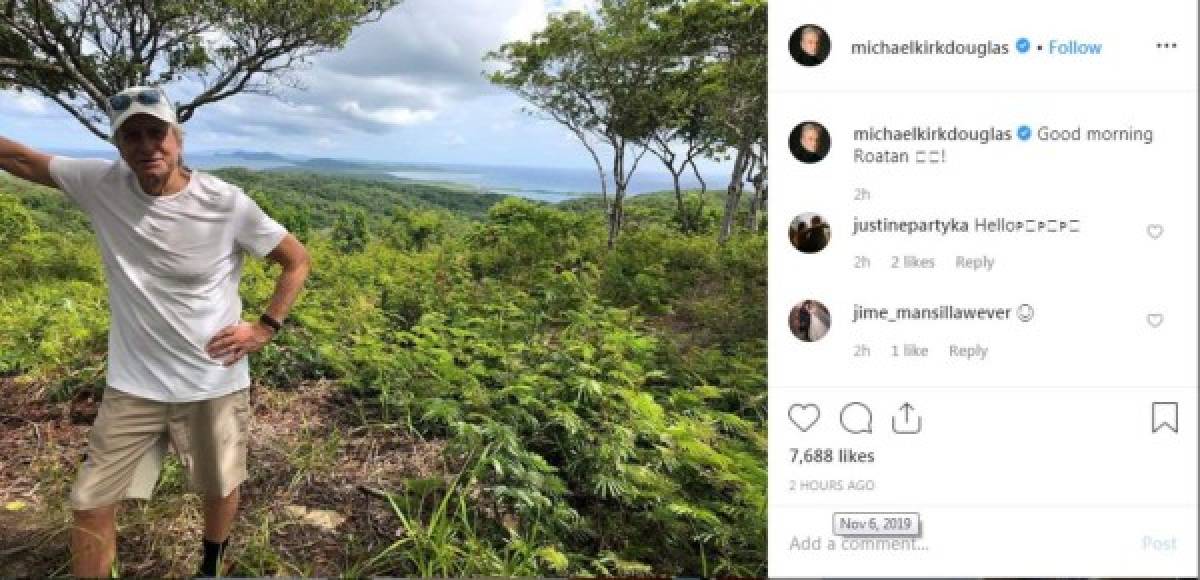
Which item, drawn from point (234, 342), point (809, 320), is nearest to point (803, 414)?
point (809, 320)

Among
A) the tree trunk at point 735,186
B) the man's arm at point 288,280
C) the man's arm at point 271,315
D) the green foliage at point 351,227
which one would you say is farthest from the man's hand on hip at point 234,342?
the green foliage at point 351,227

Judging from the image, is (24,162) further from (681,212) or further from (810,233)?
(681,212)

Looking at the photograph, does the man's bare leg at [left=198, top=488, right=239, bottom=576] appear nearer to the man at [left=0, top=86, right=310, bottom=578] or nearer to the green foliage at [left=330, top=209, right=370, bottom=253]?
the man at [left=0, top=86, right=310, bottom=578]

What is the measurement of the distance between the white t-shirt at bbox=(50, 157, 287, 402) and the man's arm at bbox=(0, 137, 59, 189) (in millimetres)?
38

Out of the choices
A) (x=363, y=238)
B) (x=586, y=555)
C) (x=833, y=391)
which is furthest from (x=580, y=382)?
(x=363, y=238)

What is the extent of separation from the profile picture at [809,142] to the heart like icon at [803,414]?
1.77ft

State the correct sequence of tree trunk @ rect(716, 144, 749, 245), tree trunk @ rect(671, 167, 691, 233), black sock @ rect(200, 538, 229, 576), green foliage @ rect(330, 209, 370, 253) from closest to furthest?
black sock @ rect(200, 538, 229, 576) < tree trunk @ rect(716, 144, 749, 245) < green foliage @ rect(330, 209, 370, 253) < tree trunk @ rect(671, 167, 691, 233)

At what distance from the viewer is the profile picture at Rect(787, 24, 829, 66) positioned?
152 centimetres

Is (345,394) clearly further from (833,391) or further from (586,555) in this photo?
(833,391)

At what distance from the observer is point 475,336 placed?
604 centimetres

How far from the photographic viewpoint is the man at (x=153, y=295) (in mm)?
2275

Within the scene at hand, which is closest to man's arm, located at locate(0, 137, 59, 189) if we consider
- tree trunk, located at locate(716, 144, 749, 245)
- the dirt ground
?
the dirt ground

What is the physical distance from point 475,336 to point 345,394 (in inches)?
56.0

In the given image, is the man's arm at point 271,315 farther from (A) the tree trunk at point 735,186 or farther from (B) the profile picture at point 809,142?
(A) the tree trunk at point 735,186
